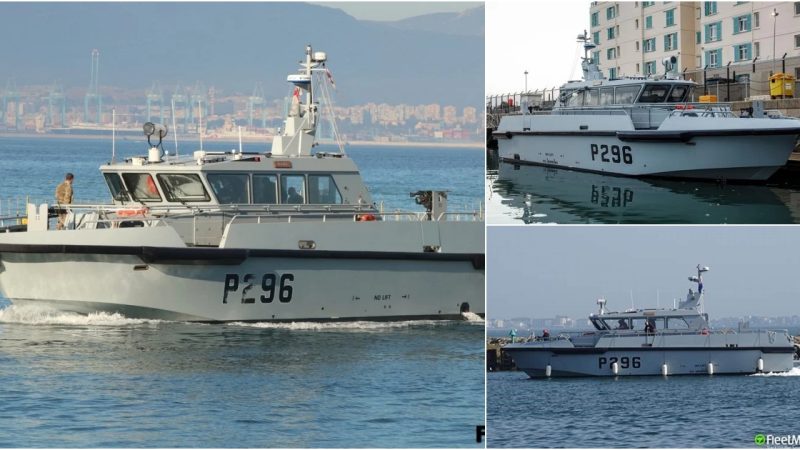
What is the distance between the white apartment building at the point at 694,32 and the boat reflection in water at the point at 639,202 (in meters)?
13.6

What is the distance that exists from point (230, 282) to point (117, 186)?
2.60 meters

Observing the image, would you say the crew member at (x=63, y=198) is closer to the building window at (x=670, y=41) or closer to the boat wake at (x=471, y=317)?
the boat wake at (x=471, y=317)

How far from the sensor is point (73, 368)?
15055mm

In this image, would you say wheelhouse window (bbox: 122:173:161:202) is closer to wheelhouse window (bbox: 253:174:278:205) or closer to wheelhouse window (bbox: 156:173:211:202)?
wheelhouse window (bbox: 156:173:211:202)

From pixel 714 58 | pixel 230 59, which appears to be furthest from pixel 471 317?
pixel 230 59

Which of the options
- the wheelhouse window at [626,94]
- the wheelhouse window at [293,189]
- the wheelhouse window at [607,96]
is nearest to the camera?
the wheelhouse window at [293,189]

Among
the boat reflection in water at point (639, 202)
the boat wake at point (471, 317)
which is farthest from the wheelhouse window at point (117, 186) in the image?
the boat reflection in water at point (639, 202)

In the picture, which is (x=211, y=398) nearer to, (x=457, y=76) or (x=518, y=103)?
(x=518, y=103)

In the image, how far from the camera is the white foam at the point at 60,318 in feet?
58.1

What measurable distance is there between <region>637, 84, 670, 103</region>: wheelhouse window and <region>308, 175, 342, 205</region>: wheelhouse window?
19.5ft

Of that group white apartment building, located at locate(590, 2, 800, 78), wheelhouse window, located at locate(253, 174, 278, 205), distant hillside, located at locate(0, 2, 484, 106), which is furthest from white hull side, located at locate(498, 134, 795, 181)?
distant hillside, located at locate(0, 2, 484, 106)

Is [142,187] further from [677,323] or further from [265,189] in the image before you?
[677,323]

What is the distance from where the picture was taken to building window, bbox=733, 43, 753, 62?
103 ft

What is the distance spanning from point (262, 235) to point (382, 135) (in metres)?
120
